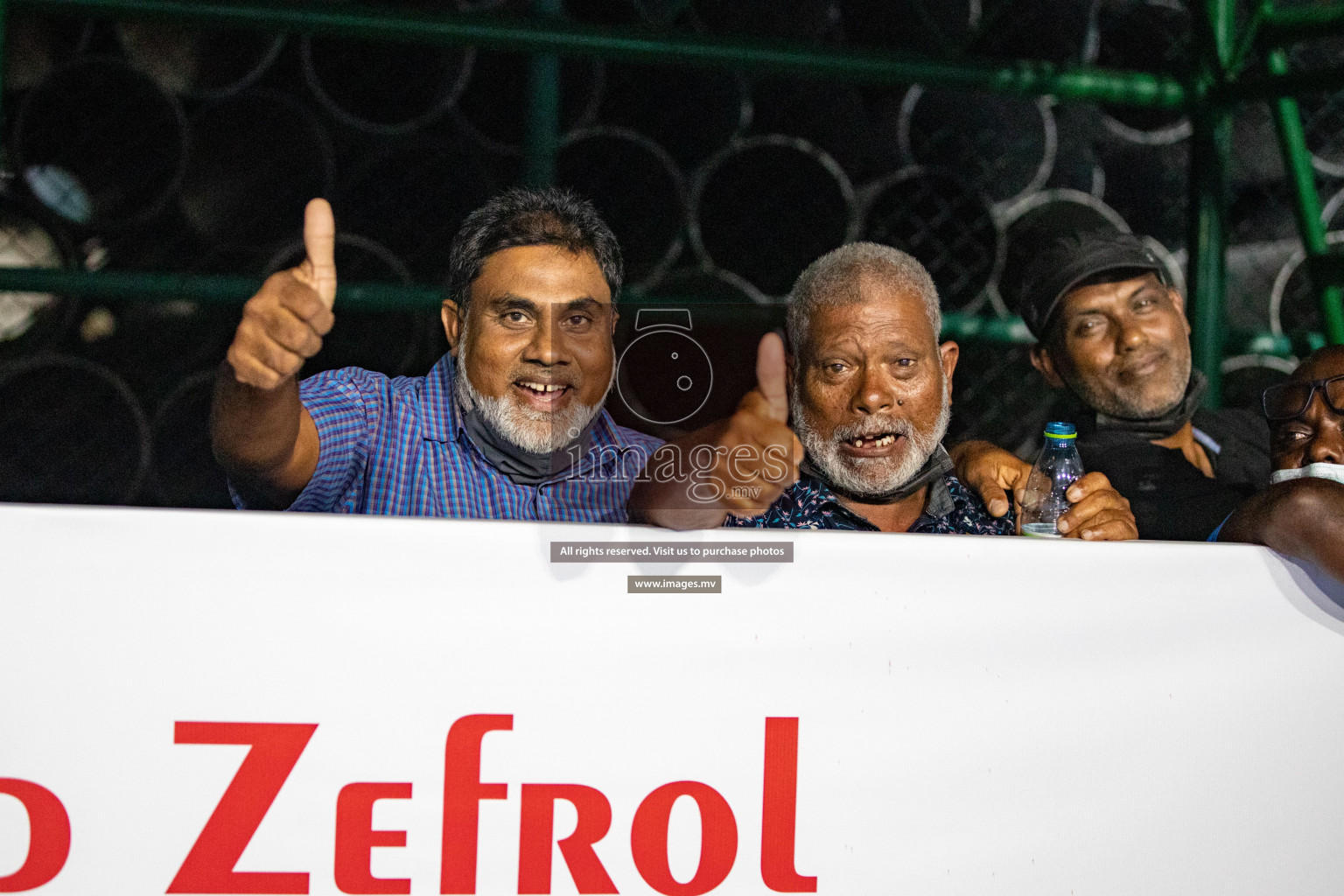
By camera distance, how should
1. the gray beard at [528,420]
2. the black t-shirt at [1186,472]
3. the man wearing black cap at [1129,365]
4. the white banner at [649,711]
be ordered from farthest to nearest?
the man wearing black cap at [1129,365] < the black t-shirt at [1186,472] < the gray beard at [528,420] < the white banner at [649,711]

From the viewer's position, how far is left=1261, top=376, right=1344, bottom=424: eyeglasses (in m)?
1.73

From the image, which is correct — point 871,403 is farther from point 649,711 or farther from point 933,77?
point 933,77

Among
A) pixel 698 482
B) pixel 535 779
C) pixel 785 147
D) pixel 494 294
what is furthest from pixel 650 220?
pixel 535 779

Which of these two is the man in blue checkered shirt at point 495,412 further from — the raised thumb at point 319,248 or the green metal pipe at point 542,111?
the green metal pipe at point 542,111

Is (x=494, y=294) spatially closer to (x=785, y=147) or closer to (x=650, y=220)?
(x=650, y=220)

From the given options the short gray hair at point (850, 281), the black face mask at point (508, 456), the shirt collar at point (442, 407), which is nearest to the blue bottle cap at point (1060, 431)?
the short gray hair at point (850, 281)

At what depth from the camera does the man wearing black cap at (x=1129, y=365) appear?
212 centimetres

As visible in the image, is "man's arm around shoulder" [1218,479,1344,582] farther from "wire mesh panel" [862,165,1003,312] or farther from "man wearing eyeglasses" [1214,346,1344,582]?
"wire mesh panel" [862,165,1003,312]

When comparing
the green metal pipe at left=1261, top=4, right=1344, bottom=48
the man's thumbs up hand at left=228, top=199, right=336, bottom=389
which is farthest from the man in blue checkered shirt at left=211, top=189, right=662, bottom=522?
the green metal pipe at left=1261, top=4, right=1344, bottom=48

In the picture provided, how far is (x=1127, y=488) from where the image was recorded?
200cm

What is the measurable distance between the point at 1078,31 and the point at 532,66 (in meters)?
1.70

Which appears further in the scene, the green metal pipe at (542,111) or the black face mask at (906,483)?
the green metal pipe at (542,111)

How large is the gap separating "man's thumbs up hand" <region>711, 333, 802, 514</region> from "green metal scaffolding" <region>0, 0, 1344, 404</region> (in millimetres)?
1415

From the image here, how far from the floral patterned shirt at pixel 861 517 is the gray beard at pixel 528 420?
1.13 feet
